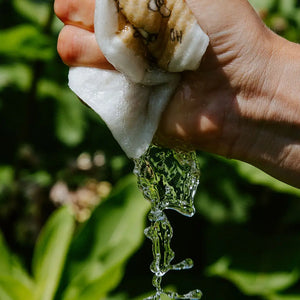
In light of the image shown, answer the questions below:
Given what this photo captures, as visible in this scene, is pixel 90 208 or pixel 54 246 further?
pixel 90 208

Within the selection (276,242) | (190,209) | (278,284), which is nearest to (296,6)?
(276,242)

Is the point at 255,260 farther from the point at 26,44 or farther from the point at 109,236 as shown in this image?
the point at 26,44

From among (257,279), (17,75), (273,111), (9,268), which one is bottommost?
(257,279)

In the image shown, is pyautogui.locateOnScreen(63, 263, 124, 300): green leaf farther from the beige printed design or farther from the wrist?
the beige printed design

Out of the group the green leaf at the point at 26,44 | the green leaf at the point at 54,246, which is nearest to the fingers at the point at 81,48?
the green leaf at the point at 26,44

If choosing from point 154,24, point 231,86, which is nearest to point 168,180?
point 231,86

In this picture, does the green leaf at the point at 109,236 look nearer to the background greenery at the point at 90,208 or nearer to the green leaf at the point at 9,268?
the background greenery at the point at 90,208

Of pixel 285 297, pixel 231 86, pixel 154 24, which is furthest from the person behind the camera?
pixel 285 297
